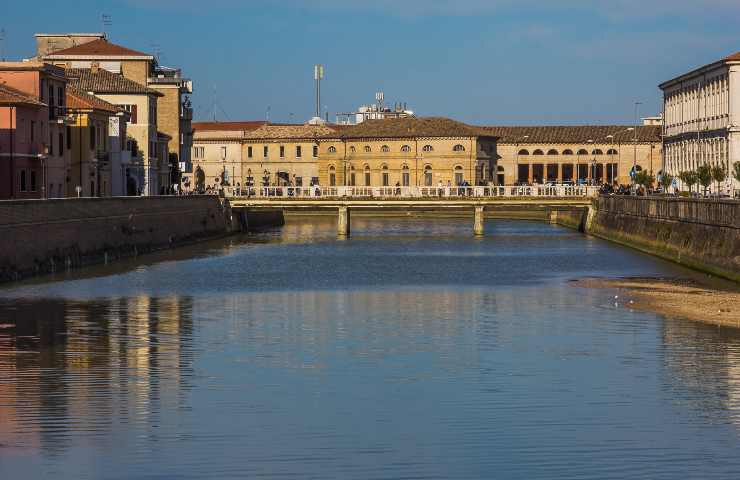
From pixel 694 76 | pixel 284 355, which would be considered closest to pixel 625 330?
pixel 284 355

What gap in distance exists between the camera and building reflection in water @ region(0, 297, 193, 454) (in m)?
31.0

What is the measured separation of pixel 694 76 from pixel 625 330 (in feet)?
304

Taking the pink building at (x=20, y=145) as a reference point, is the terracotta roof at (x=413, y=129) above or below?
above

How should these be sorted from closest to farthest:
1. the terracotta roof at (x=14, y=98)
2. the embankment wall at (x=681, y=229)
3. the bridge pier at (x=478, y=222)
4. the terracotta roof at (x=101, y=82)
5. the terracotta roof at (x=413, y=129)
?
the embankment wall at (x=681, y=229) < the terracotta roof at (x=14, y=98) < the bridge pier at (x=478, y=222) < the terracotta roof at (x=101, y=82) < the terracotta roof at (x=413, y=129)

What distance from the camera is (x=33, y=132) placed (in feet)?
290

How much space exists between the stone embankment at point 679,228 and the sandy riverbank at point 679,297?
2.69 meters

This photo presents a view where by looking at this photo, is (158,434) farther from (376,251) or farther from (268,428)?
(376,251)

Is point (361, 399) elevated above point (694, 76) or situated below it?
below

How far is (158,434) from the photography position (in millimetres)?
30078

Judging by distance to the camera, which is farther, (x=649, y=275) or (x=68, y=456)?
(x=649, y=275)

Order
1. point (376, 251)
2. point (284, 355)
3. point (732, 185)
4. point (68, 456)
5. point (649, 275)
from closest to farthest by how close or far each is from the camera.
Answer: point (68, 456), point (284, 355), point (649, 275), point (376, 251), point (732, 185)

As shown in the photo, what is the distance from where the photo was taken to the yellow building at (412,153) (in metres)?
192

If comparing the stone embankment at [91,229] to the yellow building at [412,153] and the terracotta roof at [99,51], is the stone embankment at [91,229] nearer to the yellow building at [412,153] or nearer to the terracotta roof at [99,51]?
the terracotta roof at [99,51]

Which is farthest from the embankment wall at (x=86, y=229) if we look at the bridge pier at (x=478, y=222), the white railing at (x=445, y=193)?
the bridge pier at (x=478, y=222)
